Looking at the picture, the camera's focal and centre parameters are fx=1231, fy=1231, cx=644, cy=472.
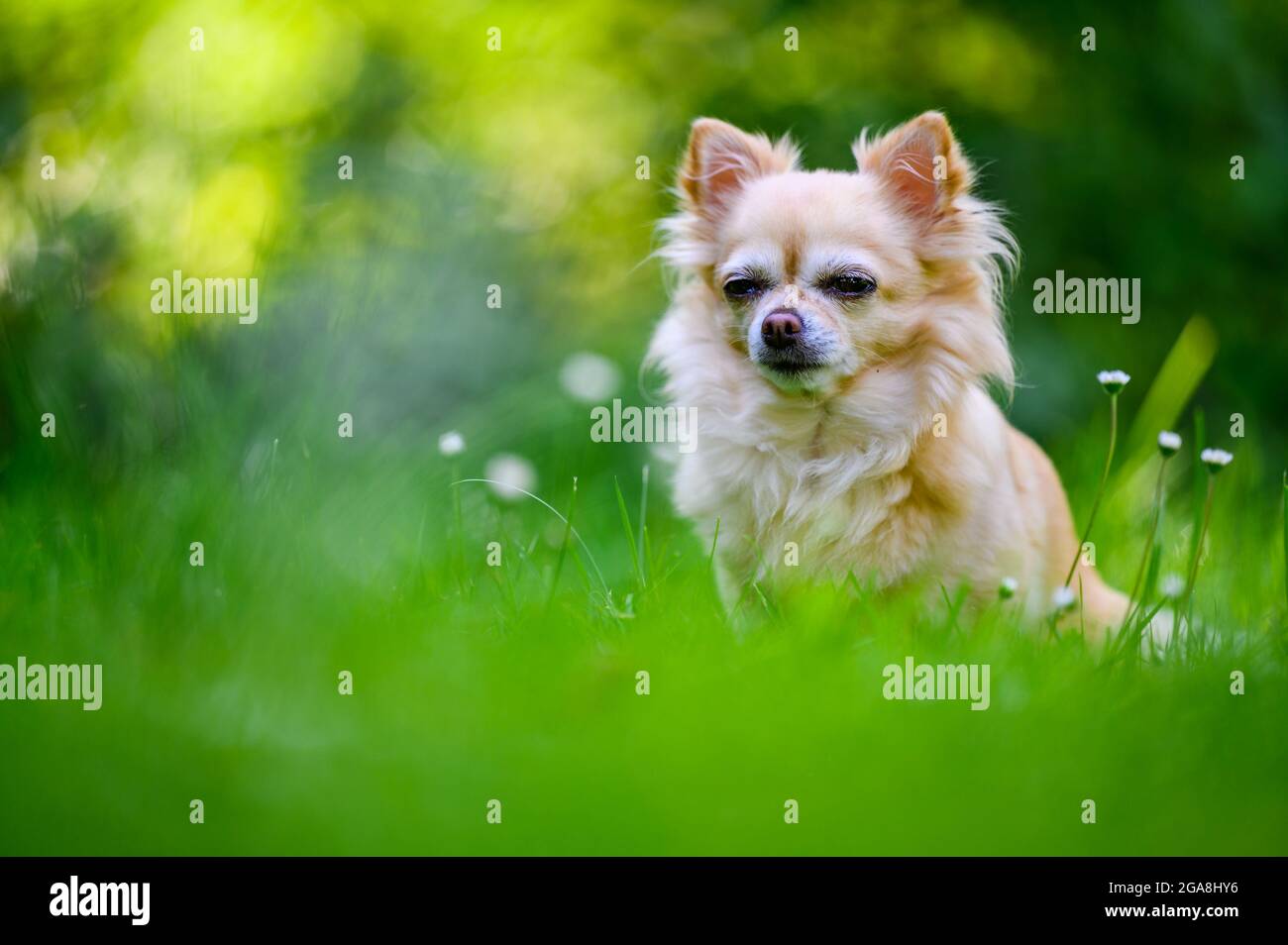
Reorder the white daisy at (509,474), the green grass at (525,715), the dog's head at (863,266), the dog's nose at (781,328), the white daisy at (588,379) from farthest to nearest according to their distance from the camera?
the white daisy at (588,379), the white daisy at (509,474), the dog's head at (863,266), the dog's nose at (781,328), the green grass at (525,715)

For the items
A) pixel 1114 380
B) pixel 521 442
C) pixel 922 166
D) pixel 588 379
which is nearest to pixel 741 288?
pixel 922 166

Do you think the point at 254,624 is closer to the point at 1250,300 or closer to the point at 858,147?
the point at 858,147

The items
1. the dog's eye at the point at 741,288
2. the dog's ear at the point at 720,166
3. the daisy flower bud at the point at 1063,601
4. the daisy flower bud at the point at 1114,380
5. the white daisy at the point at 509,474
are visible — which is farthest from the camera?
the white daisy at the point at 509,474

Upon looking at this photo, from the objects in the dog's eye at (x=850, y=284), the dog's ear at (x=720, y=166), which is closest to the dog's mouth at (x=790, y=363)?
the dog's eye at (x=850, y=284)

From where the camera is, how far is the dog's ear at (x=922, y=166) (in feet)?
11.1

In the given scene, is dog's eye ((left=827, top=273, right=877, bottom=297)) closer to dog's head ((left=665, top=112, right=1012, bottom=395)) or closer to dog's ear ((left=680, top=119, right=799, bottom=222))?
dog's head ((left=665, top=112, right=1012, bottom=395))

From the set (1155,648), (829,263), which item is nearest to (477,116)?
(829,263)

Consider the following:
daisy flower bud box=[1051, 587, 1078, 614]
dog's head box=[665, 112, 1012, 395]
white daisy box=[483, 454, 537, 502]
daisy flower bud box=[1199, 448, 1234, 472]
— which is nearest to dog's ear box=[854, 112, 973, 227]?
dog's head box=[665, 112, 1012, 395]

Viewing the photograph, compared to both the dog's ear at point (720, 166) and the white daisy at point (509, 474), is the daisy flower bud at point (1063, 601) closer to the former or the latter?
the dog's ear at point (720, 166)

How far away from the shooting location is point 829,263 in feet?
10.7

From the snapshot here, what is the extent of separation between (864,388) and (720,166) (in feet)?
2.87

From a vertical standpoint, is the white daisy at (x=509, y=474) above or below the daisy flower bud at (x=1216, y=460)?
above

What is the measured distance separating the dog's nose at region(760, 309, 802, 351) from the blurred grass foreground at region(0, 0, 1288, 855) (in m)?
0.61

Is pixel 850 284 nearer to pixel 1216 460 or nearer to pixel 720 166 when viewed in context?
pixel 720 166
